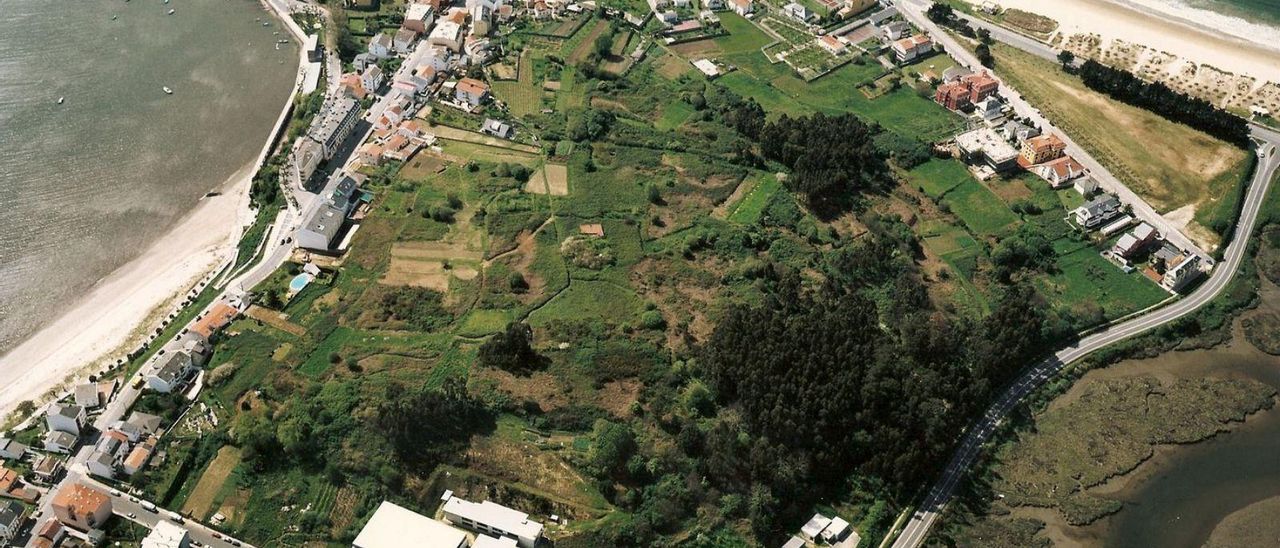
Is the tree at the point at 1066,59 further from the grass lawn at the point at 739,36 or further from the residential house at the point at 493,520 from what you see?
the residential house at the point at 493,520

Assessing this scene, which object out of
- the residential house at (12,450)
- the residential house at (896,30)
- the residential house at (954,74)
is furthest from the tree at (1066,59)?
the residential house at (12,450)

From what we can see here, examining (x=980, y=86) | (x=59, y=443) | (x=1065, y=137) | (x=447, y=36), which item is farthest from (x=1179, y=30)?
(x=59, y=443)

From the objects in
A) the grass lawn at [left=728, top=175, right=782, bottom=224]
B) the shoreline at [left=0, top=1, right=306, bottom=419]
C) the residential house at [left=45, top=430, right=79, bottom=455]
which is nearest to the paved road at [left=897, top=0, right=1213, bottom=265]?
the grass lawn at [left=728, top=175, right=782, bottom=224]

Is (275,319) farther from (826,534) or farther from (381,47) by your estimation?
(826,534)

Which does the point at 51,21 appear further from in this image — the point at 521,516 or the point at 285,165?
Result: the point at 521,516

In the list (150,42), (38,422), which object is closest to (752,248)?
(38,422)
